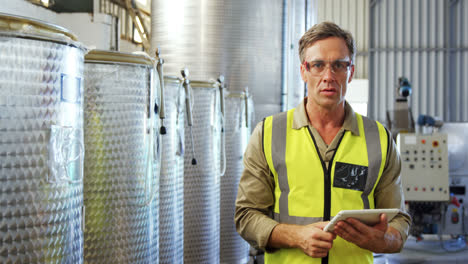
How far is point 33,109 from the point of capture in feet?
5.16

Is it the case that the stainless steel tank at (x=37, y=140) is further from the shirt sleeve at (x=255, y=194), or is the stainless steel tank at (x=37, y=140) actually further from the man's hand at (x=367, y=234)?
the man's hand at (x=367, y=234)

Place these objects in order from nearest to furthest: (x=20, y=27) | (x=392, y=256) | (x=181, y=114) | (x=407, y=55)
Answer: (x=20, y=27), (x=181, y=114), (x=392, y=256), (x=407, y=55)

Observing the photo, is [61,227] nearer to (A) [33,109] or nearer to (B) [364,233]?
(A) [33,109]

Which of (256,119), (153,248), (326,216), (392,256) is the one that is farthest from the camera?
(392,256)

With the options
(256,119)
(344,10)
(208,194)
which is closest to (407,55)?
(344,10)

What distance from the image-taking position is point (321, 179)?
180 cm

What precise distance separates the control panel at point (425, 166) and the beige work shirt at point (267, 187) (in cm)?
511

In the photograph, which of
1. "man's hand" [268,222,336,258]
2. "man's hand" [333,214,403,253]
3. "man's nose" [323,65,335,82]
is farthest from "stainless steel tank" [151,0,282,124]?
"man's hand" [333,214,403,253]

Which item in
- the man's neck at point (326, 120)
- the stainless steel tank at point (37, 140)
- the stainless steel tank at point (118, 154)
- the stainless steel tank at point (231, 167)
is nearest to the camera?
the stainless steel tank at point (37, 140)

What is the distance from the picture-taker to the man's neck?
6.23ft

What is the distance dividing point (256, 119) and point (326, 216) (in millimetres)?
3793

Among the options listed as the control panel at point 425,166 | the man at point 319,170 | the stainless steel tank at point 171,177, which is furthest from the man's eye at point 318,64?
the control panel at point 425,166

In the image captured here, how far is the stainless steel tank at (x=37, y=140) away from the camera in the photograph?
4.99ft

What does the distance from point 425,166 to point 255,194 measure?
18.1ft
